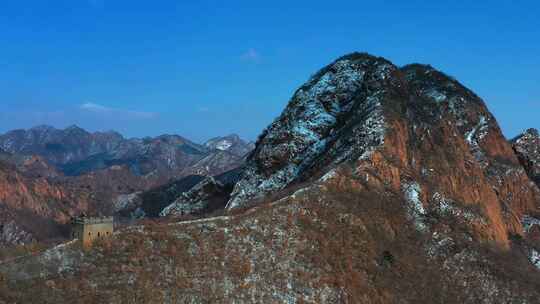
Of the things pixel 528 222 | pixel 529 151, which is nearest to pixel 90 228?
pixel 528 222

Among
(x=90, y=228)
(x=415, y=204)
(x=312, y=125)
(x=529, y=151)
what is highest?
(x=312, y=125)

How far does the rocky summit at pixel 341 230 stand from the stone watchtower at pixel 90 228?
2.22ft

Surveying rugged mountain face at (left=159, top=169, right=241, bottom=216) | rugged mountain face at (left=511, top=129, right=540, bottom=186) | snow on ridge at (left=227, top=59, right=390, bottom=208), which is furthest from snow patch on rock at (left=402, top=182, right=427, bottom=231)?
rugged mountain face at (left=511, top=129, right=540, bottom=186)

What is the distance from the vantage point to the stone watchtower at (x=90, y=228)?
101 ft

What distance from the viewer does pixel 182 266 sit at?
3231 cm

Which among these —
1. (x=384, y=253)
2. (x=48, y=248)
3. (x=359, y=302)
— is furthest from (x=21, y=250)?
(x=384, y=253)

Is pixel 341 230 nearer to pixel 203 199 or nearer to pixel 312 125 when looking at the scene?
pixel 312 125

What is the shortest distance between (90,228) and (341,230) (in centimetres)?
1861

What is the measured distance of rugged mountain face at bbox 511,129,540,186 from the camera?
8919cm

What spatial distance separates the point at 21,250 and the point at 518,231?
52362mm

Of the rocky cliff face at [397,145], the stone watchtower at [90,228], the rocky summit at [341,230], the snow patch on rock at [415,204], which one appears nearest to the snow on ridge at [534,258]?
the rocky summit at [341,230]

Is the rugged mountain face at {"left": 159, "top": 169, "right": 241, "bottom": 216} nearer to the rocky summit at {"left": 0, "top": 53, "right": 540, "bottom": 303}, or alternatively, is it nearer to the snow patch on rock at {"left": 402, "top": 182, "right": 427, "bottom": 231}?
the rocky summit at {"left": 0, "top": 53, "right": 540, "bottom": 303}

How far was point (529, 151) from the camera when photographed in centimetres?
9106

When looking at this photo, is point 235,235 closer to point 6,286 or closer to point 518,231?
point 6,286
